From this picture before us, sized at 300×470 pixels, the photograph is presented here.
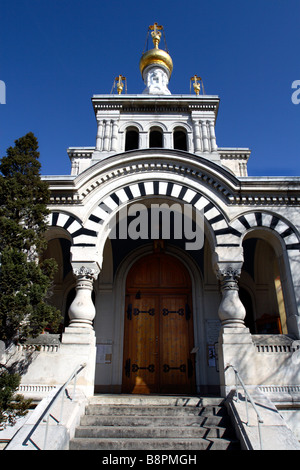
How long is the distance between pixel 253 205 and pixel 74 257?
6011mm

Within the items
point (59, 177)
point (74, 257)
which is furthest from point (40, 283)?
point (59, 177)

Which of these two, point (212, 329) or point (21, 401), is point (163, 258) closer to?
point (212, 329)

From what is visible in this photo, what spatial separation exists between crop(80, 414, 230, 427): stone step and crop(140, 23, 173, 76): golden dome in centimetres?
1865

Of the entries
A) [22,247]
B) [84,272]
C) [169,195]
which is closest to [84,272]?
[84,272]

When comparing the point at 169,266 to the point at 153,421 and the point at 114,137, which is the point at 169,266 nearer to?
→ the point at 114,137

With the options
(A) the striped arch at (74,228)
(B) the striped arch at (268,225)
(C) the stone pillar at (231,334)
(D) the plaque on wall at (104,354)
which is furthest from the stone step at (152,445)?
(B) the striped arch at (268,225)

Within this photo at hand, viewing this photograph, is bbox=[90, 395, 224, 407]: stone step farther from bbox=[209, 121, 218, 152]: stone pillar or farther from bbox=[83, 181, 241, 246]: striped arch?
bbox=[209, 121, 218, 152]: stone pillar

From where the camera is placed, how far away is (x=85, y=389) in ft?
29.5

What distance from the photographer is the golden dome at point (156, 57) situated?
20.2 meters

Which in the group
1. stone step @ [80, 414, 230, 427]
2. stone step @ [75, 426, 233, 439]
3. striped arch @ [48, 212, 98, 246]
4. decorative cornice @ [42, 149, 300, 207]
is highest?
decorative cornice @ [42, 149, 300, 207]

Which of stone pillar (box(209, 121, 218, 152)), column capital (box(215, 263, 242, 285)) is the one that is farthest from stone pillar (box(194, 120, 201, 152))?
column capital (box(215, 263, 242, 285))

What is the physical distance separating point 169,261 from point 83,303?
16.7ft

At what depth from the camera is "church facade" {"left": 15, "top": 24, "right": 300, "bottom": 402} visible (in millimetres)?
9688

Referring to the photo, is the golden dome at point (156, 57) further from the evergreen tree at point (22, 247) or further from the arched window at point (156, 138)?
the evergreen tree at point (22, 247)
